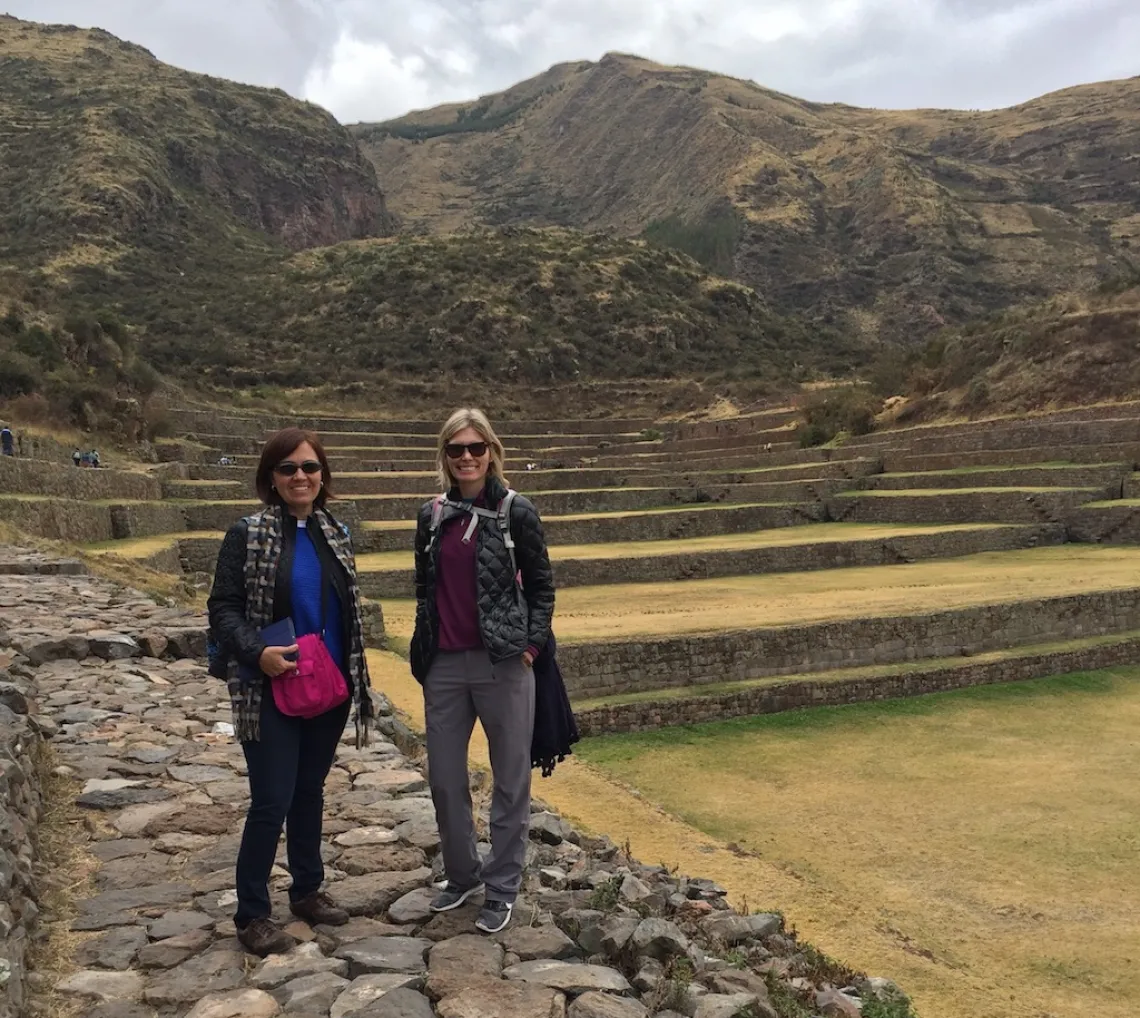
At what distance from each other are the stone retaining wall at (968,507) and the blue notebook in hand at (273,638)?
847 inches

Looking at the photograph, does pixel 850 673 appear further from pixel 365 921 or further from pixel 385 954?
pixel 385 954

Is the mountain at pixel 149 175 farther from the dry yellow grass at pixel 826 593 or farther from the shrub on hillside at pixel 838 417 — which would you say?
the dry yellow grass at pixel 826 593

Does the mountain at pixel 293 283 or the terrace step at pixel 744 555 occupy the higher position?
the mountain at pixel 293 283

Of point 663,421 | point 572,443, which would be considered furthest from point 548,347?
point 572,443

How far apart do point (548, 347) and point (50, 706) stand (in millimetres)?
56027

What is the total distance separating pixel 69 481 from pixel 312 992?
1802 cm

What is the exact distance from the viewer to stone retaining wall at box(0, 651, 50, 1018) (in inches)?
107

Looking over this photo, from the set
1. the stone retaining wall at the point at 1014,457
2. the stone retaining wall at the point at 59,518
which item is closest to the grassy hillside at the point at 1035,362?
the stone retaining wall at the point at 1014,457

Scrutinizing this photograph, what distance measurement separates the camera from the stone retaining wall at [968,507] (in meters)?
21.2

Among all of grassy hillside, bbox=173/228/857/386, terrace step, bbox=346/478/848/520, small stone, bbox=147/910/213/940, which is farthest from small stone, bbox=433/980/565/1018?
grassy hillside, bbox=173/228/857/386

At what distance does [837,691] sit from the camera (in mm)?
11578

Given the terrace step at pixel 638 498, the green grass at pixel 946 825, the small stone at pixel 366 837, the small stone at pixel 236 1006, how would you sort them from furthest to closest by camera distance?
the terrace step at pixel 638 498, the green grass at pixel 946 825, the small stone at pixel 366 837, the small stone at pixel 236 1006

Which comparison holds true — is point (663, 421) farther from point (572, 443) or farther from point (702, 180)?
point (702, 180)

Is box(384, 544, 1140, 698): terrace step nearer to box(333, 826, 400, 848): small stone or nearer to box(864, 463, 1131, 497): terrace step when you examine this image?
box(864, 463, 1131, 497): terrace step
